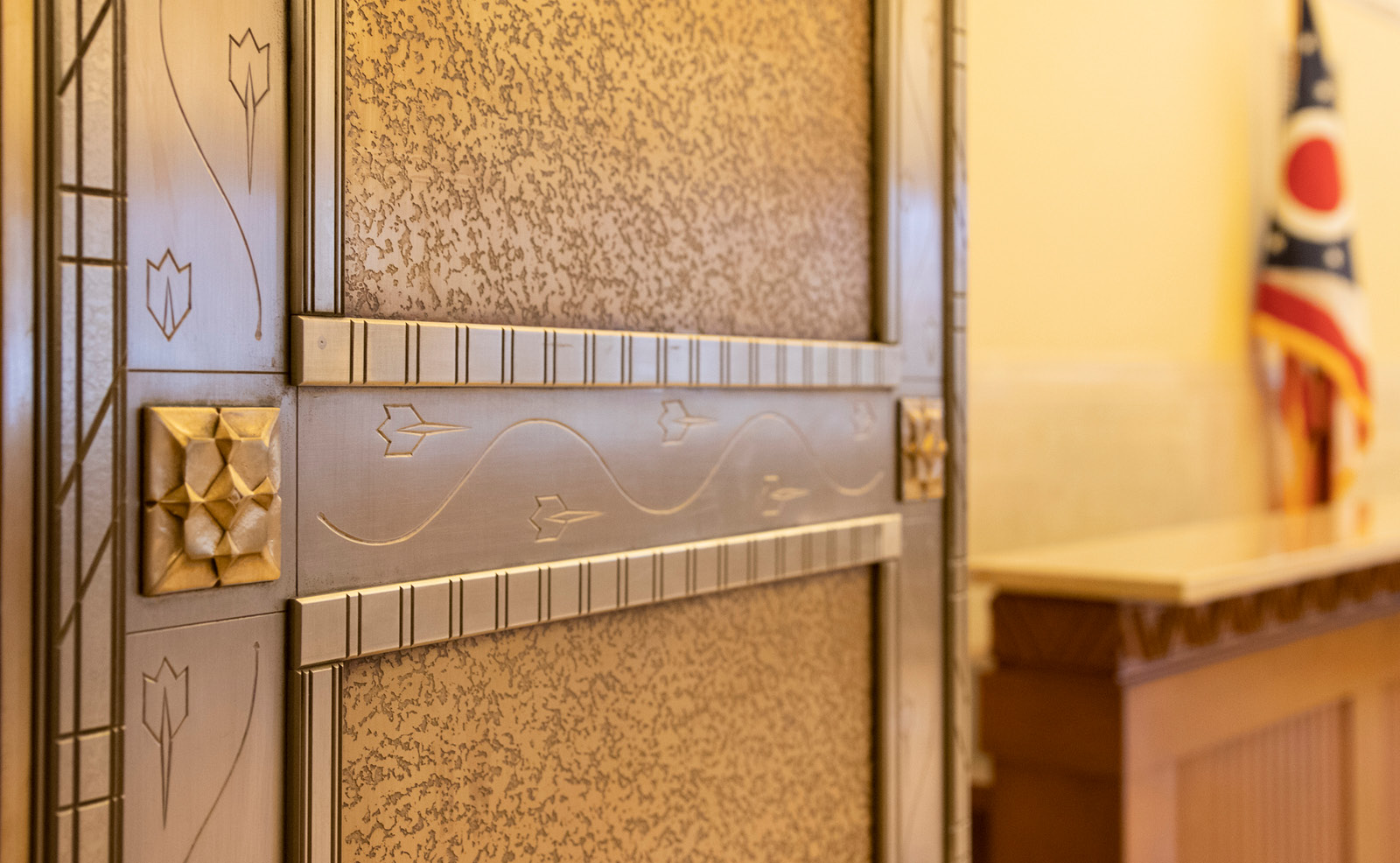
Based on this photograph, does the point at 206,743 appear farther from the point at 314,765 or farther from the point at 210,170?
the point at 210,170

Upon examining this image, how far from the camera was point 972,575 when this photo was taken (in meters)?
1.97

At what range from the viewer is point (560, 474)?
0.89 meters

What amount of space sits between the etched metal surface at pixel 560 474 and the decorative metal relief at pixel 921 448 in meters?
0.02

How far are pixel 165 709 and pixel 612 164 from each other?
1.64 ft

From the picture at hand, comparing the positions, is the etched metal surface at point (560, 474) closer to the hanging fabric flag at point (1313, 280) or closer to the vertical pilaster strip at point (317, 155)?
the vertical pilaster strip at point (317, 155)

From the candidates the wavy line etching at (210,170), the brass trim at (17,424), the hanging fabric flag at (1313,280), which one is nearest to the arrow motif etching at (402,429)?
the wavy line etching at (210,170)

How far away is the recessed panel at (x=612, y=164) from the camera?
775mm

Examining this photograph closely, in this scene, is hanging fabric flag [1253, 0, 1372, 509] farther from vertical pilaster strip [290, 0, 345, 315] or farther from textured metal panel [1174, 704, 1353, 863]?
vertical pilaster strip [290, 0, 345, 315]

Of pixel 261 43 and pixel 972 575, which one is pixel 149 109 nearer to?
pixel 261 43

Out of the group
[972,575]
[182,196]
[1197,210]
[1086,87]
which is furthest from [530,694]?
[1197,210]

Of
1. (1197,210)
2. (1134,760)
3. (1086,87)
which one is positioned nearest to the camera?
(1134,760)

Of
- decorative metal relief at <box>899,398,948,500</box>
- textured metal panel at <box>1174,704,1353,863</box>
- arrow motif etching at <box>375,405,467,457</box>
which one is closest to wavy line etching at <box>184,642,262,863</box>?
arrow motif etching at <box>375,405,467,457</box>

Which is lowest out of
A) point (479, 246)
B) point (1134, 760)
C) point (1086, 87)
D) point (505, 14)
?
point (1134, 760)

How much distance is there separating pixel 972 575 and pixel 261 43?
1523 mm
